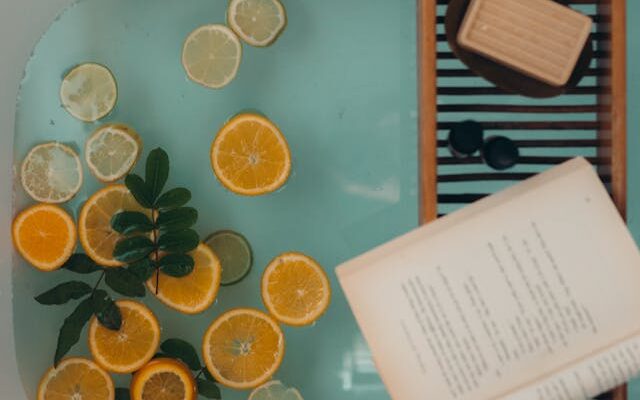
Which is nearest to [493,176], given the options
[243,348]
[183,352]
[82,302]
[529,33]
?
[529,33]

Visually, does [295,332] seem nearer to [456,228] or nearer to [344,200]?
[344,200]

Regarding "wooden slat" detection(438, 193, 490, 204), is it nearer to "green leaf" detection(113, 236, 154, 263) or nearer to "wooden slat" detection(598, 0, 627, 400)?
"wooden slat" detection(598, 0, 627, 400)

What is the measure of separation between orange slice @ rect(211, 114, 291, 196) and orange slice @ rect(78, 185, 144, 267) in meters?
0.20

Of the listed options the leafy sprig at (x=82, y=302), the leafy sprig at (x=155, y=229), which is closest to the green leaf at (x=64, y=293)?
the leafy sprig at (x=82, y=302)

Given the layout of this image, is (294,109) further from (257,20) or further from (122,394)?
(122,394)

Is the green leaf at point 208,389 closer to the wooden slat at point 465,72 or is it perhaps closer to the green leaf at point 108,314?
the green leaf at point 108,314

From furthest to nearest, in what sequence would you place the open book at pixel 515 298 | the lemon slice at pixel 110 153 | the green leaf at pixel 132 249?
the lemon slice at pixel 110 153 → the green leaf at pixel 132 249 → the open book at pixel 515 298

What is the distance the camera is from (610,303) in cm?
96

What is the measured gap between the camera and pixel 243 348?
129 cm

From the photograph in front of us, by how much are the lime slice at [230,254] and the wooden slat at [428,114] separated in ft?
1.61

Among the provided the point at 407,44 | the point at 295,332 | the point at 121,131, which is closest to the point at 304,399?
the point at 295,332

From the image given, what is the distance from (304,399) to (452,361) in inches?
20.5

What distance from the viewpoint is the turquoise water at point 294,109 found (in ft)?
4.67

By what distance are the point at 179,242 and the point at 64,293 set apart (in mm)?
239
